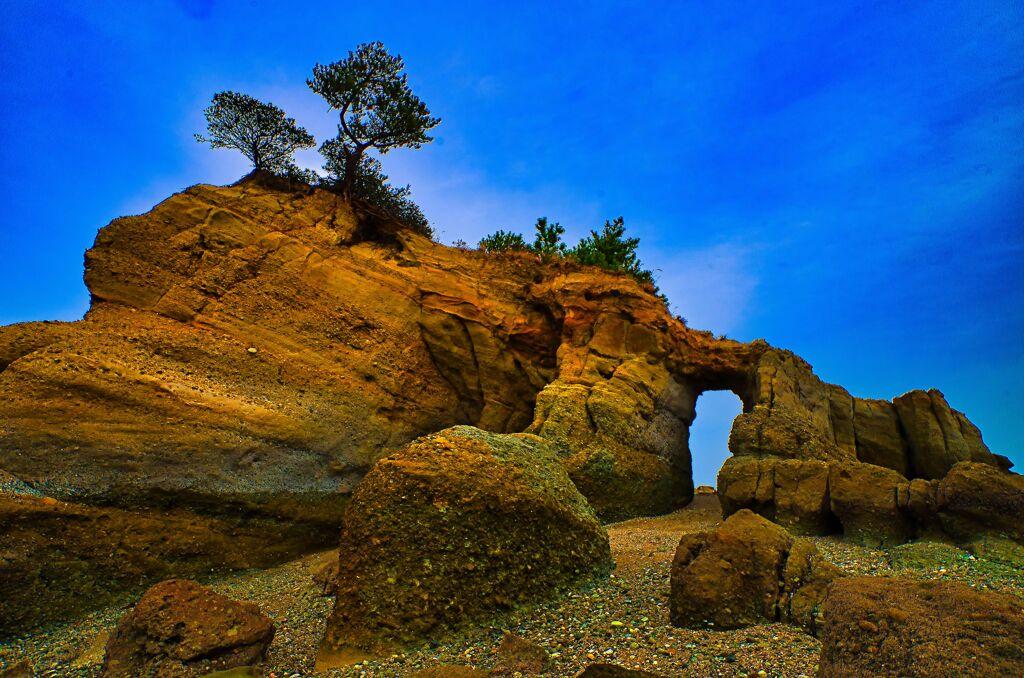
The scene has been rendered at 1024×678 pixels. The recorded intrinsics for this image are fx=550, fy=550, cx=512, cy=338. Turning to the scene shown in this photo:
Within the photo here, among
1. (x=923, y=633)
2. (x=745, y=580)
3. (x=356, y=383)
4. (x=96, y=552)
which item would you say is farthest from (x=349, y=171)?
(x=923, y=633)

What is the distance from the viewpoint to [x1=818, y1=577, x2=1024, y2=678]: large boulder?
433 centimetres

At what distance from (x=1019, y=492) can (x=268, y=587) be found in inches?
548

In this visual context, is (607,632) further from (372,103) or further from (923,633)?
(372,103)

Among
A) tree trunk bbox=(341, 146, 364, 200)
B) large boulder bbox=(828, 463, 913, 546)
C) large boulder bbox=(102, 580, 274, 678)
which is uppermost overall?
tree trunk bbox=(341, 146, 364, 200)

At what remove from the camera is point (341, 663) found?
22.6 feet

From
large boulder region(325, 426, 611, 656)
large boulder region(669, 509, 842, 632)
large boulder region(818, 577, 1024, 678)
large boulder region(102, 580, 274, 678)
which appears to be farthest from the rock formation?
large boulder region(818, 577, 1024, 678)

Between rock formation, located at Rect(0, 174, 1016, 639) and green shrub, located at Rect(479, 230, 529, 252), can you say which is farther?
green shrub, located at Rect(479, 230, 529, 252)

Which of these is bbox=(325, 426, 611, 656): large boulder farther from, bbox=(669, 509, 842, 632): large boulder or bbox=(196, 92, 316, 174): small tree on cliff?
bbox=(196, 92, 316, 174): small tree on cliff

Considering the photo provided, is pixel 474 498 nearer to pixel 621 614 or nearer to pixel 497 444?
pixel 497 444

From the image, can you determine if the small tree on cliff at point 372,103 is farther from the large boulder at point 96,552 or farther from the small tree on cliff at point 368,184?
the large boulder at point 96,552

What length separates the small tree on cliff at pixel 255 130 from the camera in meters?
18.5

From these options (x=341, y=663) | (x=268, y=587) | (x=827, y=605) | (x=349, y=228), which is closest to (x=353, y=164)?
(x=349, y=228)

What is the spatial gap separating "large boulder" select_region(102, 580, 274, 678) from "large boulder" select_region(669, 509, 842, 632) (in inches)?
213

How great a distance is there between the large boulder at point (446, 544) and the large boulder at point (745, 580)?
173 cm
